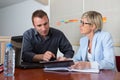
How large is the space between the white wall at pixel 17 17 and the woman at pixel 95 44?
5.42ft

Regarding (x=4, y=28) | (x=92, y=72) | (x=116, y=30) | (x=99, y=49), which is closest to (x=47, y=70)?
(x=92, y=72)

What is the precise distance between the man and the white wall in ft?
4.86

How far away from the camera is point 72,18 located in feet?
10.0

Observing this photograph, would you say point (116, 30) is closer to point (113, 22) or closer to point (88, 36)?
point (113, 22)

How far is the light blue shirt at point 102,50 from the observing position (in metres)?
1.74

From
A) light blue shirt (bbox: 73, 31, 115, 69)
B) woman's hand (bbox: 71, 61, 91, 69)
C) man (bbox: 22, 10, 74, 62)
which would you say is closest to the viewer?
woman's hand (bbox: 71, 61, 91, 69)

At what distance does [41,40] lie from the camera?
7.07 ft

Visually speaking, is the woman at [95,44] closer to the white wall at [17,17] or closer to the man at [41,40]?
the man at [41,40]

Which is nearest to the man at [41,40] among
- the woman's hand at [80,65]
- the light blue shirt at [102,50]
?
the light blue shirt at [102,50]

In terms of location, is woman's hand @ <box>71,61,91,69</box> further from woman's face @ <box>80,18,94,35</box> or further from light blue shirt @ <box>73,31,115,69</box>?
woman's face @ <box>80,18,94,35</box>

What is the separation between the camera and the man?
2064 millimetres

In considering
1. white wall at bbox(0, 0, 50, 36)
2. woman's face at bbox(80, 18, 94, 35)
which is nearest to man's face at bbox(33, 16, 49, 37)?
woman's face at bbox(80, 18, 94, 35)

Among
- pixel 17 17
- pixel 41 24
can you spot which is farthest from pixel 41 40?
pixel 17 17

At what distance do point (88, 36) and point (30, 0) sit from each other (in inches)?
94.0
